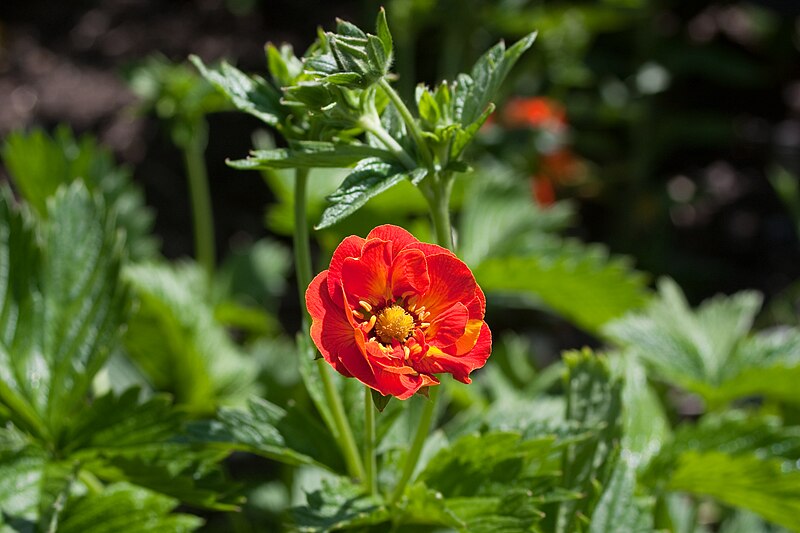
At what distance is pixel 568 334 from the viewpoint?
9.05 feet

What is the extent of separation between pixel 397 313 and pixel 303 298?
145mm

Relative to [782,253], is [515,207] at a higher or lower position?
higher

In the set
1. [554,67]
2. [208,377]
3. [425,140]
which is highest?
[554,67]

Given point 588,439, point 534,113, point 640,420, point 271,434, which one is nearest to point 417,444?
point 271,434

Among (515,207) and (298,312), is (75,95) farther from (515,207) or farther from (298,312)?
(515,207)

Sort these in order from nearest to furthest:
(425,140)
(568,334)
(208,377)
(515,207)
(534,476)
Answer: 1. (425,140)
2. (534,476)
3. (208,377)
4. (515,207)
5. (568,334)

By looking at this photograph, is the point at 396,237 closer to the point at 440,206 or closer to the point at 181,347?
the point at 440,206

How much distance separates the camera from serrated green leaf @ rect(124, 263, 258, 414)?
1713 mm

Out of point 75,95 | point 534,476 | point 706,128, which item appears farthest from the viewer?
point 75,95

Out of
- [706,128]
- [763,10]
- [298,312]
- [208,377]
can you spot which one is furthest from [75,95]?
[763,10]

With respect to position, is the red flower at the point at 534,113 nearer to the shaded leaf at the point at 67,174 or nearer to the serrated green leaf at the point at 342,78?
the shaded leaf at the point at 67,174

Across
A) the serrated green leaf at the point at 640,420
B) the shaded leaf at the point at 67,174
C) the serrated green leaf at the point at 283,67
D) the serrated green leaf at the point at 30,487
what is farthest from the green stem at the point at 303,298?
the shaded leaf at the point at 67,174

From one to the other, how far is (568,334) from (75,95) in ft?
6.49

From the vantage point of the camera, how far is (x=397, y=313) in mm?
896
